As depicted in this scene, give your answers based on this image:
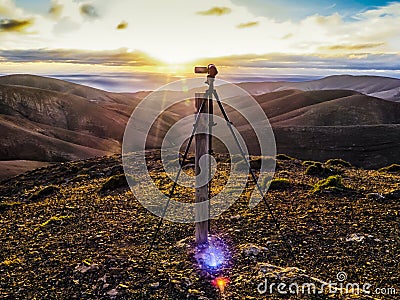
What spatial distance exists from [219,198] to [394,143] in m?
47.5

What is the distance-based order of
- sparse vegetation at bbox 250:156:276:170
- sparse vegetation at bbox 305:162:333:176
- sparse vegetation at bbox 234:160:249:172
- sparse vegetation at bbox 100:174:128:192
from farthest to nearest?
sparse vegetation at bbox 250:156:276:170 < sparse vegetation at bbox 234:160:249:172 < sparse vegetation at bbox 305:162:333:176 < sparse vegetation at bbox 100:174:128:192

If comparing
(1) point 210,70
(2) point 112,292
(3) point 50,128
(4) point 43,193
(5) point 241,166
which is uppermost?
(1) point 210,70

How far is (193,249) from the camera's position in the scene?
8.84 metres

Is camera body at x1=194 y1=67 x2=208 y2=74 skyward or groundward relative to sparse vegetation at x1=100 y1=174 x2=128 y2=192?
skyward

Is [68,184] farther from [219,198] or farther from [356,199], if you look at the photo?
[356,199]

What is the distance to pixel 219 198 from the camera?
13617 millimetres

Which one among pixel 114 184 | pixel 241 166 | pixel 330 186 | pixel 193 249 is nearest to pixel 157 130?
pixel 241 166

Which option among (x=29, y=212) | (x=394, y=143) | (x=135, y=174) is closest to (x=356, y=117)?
(x=394, y=143)

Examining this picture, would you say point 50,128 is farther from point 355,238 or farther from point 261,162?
point 355,238

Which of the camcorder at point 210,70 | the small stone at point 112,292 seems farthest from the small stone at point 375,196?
the small stone at point 112,292

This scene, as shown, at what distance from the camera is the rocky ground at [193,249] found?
23.7 ft

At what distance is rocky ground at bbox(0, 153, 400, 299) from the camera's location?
7.21 m

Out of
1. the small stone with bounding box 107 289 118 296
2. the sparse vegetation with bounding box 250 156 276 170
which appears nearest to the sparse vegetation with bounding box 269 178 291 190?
the sparse vegetation with bounding box 250 156 276 170

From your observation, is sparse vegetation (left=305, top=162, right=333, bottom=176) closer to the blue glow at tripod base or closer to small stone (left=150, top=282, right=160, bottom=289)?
the blue glow at tripod base
